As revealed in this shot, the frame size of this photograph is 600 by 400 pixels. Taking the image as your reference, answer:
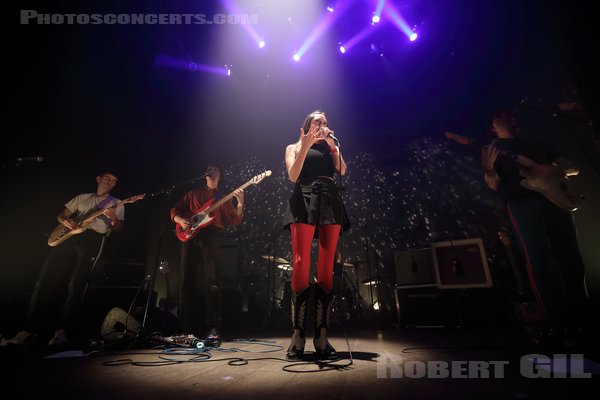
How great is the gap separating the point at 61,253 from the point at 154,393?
A: 3304 mm

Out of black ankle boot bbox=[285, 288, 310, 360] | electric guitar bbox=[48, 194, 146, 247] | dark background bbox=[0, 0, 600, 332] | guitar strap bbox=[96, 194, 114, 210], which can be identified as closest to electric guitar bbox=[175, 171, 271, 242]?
electric guitar bbox=[48, 194, 146, 247]

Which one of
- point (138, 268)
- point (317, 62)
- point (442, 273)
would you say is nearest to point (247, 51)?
point (317, 62)

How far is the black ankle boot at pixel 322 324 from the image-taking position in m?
1.83

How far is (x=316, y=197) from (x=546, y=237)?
5.61 feet

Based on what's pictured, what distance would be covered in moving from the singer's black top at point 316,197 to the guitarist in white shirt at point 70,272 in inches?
115

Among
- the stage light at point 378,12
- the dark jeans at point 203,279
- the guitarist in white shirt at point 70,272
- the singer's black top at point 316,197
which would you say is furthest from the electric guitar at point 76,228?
the stage light at point 378,12

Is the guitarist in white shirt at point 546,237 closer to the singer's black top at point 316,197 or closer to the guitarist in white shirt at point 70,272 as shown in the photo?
the singer's black top at point 316,197

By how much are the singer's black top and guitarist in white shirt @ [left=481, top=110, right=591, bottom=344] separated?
1.38 m

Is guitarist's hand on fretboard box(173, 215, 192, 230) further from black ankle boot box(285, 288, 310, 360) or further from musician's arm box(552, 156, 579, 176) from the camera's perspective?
musician's arm box(552, 156, 579, 176)

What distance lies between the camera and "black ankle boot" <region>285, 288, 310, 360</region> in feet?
5.89

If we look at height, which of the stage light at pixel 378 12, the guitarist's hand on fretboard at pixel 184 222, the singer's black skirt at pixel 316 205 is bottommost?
the singer's black skirt at pixel 316 205

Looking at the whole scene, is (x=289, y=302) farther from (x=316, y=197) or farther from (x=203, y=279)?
(x=316, y=197)

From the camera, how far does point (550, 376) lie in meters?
1.14

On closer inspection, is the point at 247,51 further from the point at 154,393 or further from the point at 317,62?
the point at 154,393
